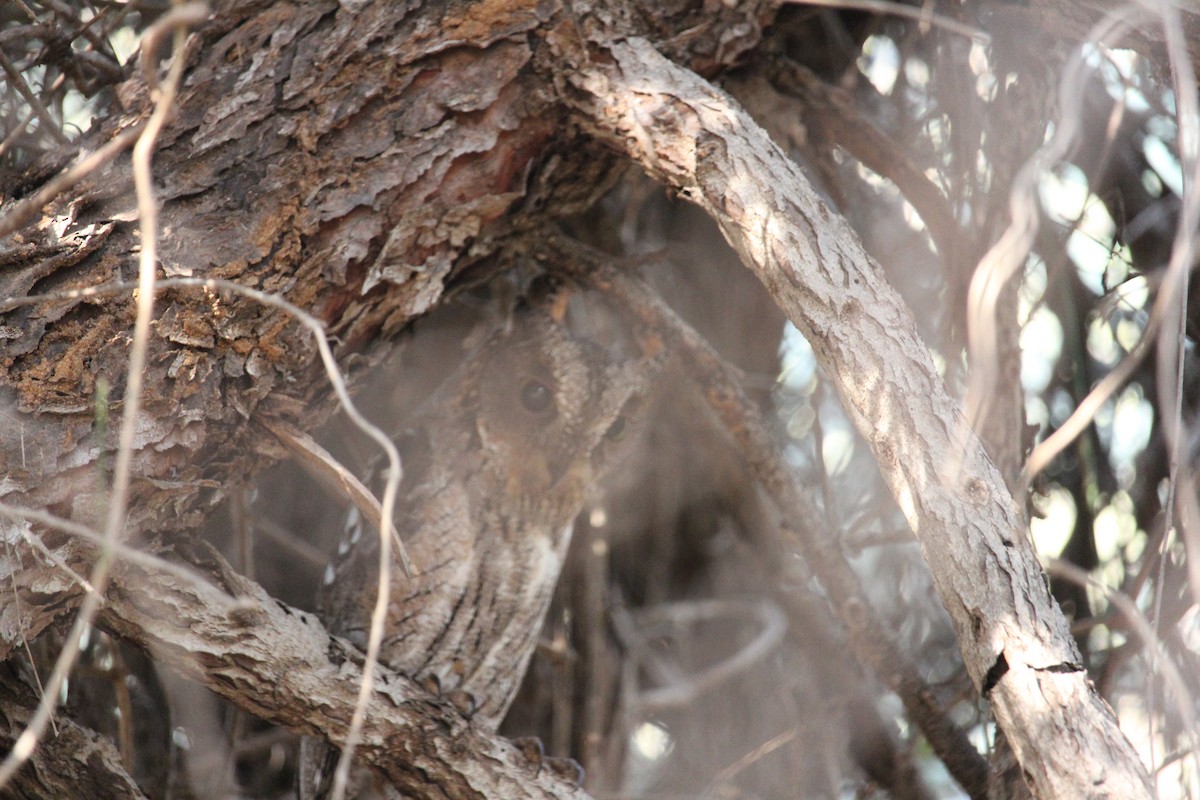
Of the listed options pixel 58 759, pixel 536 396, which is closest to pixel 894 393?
pixel 536 396

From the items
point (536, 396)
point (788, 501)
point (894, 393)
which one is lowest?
point (788, 501)

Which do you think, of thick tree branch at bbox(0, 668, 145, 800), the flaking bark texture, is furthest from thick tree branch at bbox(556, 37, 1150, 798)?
thick tree branch at bbox(0, 668, 145, 800)

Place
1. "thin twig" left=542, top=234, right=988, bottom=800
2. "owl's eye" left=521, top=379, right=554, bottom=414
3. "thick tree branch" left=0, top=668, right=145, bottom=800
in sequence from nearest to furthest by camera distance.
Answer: "thick tree branch" left=0, top=668, right=145, bottom=800 < "thin twig" left=542, top=234, right=988, bottom=800 < "owl's eye" left=521, top=379, right=554, bottom=414

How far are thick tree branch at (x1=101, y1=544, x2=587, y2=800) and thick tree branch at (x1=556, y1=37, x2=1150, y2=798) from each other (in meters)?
0.76

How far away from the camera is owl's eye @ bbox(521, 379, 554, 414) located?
209 cm

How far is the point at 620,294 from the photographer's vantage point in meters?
1.96

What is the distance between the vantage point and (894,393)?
109cm

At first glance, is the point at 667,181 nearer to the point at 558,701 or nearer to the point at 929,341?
the point at 929,341

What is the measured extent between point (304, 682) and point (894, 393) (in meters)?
0.92

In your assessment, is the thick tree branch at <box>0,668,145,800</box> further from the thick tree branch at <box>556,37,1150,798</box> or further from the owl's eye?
the thick tree branch at <box>556,37,1150,798</box>

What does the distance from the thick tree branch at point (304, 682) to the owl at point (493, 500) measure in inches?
15.1

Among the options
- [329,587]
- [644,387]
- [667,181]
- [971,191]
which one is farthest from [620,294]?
[329,587]

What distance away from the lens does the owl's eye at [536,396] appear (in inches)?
82.4

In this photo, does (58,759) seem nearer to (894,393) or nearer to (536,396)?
(536,396)
